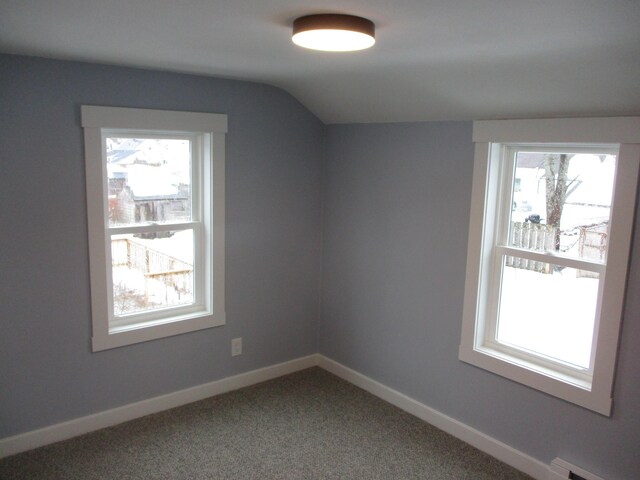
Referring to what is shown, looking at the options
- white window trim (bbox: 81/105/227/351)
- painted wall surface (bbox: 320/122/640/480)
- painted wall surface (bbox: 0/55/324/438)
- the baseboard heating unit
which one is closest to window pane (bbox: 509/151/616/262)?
painted wall surface (bbox: 320/122/640/480)

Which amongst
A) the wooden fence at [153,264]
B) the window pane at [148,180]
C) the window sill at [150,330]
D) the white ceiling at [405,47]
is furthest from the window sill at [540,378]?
the window pane at [148,180]

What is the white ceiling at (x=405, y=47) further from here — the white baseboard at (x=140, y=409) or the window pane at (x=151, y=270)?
the white baseboard at (x=140, y=409)

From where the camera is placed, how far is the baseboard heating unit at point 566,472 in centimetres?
263

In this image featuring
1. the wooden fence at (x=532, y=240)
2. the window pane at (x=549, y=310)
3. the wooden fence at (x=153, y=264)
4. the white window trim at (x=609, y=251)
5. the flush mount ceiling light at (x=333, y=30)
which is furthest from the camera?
the wooden fence at (x=153, y=264)

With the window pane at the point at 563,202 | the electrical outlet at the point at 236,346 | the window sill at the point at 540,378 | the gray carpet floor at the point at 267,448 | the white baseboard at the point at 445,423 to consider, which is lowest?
the gray carpet floor at the point at 267,448

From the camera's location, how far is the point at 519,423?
9.53 feet

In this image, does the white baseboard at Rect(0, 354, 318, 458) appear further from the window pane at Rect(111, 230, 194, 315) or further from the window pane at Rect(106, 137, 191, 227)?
the window pane at Rect(106, 137, 191, 227)

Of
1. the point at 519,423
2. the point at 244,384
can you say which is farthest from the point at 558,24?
the point at 244,384

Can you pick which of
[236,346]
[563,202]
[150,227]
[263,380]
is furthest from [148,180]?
[563,202]

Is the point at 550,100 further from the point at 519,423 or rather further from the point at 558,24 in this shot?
the point at 519,423

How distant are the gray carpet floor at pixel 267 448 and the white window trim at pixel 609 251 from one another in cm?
57

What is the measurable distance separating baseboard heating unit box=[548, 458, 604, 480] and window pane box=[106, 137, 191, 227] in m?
2.59

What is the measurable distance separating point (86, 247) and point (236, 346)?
50.4 inches

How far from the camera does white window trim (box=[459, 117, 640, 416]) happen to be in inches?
94.5
